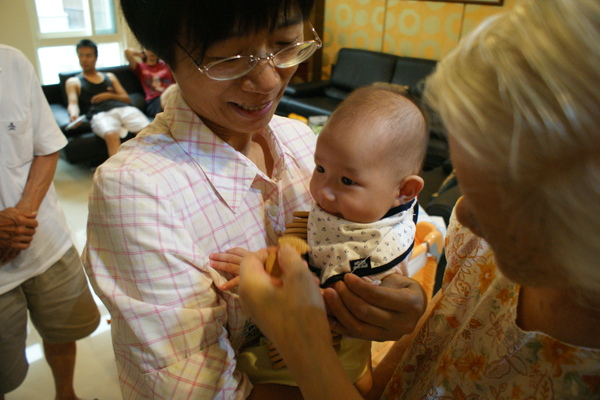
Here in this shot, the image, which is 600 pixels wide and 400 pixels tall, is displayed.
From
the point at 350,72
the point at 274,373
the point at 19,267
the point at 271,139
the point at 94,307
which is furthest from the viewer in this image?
the point at 350,72

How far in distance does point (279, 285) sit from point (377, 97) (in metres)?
0.58

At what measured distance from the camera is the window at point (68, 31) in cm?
607

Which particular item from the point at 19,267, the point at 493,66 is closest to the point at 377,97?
the point at 493,66

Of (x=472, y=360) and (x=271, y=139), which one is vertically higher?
(x=271, y=139)

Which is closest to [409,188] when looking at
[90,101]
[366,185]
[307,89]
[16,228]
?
[366,185]

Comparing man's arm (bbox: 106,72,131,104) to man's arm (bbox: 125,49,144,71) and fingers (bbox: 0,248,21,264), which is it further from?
fingers (bbox: 0,248,21,264)

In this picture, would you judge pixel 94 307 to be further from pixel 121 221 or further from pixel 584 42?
pixel 584 42

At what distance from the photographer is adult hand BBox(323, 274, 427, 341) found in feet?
3.16

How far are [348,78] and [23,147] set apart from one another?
17.3 ft

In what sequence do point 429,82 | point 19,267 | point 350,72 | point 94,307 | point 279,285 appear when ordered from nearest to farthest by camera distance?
point 429,82 → point 279,285 → point 19,267 → point 94,307 → point 350,72

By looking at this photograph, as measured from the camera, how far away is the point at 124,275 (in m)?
0.93

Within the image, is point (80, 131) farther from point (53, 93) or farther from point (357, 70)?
point (357, 70)

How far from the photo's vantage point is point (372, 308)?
962mm

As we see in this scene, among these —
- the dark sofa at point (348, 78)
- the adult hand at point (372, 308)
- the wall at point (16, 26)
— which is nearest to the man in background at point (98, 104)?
the wall at point (16, 26)
